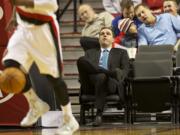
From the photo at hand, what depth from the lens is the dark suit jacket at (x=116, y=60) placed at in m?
7.34

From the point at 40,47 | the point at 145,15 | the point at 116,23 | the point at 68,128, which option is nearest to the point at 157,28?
the point at 145,15

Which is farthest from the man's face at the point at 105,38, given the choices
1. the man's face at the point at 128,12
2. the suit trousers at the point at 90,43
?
the man's face at the point at 128,12

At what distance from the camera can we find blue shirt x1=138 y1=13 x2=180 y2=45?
8023 millimetres

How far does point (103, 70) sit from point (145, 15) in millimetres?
1267

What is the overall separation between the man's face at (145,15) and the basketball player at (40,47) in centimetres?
312

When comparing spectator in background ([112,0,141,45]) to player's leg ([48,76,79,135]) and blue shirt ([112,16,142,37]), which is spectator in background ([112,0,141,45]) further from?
player's leg ([48,76,79,135])

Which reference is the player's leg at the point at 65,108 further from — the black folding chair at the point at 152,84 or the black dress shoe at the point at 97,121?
the black folding chair at the point at 152,84

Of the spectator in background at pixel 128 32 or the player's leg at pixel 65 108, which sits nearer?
the player's leg at pixel 65 108

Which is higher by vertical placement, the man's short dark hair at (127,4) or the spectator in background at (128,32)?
the man's short dark hair at (127,4)

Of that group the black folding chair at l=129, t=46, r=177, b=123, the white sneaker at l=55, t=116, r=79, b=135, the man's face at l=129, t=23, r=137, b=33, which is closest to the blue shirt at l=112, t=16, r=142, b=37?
the man's face at l=129, t=23, r=137, b=33

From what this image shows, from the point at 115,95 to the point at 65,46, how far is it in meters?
2.52

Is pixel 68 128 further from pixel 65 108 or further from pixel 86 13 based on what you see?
pixel 86 13

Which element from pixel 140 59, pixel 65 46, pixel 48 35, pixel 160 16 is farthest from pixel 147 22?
pixel 48 35

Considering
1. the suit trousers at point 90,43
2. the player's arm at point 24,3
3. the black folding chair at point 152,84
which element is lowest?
the black folding chair at point 152,84
